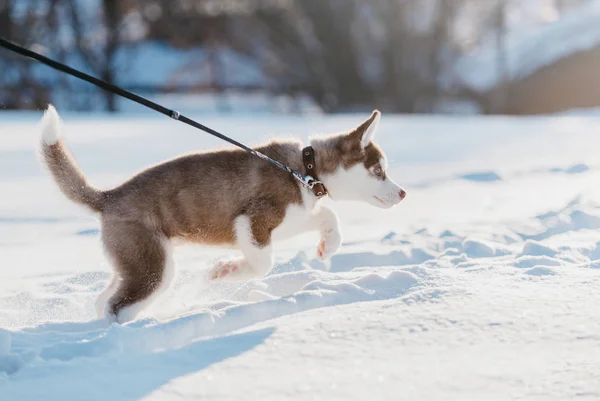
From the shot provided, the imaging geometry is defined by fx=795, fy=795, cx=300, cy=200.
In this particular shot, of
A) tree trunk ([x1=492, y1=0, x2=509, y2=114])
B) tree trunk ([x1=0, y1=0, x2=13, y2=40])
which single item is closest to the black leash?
tree trunk ([x1=0, y1=0, x2=13, y2=40])

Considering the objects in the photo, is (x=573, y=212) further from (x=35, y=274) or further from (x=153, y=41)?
(x=153, y=41)

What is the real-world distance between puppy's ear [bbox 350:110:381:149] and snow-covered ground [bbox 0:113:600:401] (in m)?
0.59

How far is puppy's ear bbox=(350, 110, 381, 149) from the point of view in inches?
178

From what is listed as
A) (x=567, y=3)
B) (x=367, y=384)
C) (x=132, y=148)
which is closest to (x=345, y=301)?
(x=367, y=384)

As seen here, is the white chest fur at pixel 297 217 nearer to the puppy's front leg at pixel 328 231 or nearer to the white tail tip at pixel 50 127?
the puppy's front leg at pixel 328 231

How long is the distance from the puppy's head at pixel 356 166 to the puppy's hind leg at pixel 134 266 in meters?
1.08

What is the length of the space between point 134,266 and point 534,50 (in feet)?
73.6

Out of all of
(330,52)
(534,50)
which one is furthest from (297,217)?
(534,50)

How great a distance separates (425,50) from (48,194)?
1908 cm

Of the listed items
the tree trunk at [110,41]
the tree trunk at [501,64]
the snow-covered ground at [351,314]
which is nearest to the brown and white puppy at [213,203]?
the snow-covered ground at [351,314]

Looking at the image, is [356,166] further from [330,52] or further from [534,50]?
[534,50]

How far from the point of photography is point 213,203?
419 cm

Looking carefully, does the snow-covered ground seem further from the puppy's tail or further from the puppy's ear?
the puppy's ear

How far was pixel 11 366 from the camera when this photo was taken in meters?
3.04
